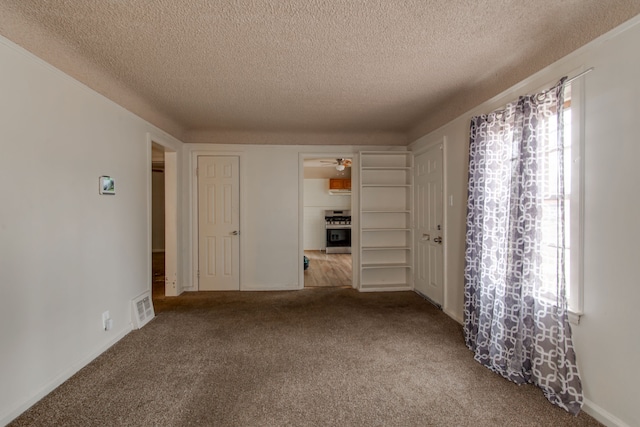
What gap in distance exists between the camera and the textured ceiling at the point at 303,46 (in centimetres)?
162

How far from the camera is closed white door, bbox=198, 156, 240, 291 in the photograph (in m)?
4.41

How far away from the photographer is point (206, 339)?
2.73 m

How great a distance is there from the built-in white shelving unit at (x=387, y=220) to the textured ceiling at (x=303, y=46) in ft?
4.22

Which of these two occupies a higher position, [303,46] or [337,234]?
[303,46]

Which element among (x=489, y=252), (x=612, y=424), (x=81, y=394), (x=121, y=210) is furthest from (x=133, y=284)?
(x=612, y=424)

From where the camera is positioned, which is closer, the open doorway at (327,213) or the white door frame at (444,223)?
the white door frame at (444,223)

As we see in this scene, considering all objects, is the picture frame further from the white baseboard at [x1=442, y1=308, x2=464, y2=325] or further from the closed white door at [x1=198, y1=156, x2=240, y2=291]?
the white baseboard at [x1=442, y1=308, x2=464, y2=325]

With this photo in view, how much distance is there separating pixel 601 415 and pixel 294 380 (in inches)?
73.7

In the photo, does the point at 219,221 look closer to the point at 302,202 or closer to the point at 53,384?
the point at 302,202

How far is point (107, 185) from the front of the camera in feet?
8.39

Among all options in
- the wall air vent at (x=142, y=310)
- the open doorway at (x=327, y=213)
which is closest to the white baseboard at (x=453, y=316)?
the wall air vent at (x=142, y=310)

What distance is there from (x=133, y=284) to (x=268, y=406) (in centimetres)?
213

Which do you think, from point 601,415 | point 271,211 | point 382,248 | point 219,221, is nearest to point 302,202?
point 271,211

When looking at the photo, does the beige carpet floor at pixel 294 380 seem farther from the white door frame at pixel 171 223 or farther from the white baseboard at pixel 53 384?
the white door frame at pixel 171 223
